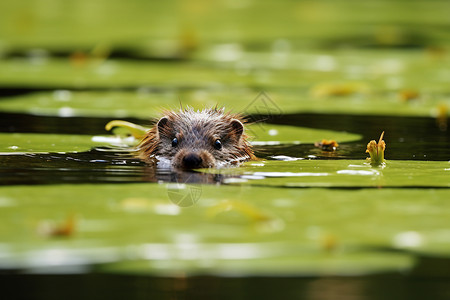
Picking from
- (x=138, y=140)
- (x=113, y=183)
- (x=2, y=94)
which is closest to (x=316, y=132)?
(x=138, y=140)

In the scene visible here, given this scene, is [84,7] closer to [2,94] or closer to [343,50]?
[343,50]

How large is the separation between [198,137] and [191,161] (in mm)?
1107

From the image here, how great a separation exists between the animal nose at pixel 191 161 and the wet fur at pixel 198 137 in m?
0.68

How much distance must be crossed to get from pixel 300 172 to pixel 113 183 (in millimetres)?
1500

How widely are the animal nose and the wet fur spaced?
2.24ft

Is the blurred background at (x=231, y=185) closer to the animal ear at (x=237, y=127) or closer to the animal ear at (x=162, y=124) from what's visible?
the animal ear at (x=237, y=127)

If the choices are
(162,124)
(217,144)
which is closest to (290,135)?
(217,144)

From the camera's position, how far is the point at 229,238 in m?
5.25

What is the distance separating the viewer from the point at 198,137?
9297 mm

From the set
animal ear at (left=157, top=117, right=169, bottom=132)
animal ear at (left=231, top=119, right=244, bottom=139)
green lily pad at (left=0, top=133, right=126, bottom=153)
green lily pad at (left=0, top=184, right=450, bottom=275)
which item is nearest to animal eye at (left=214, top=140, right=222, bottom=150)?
animal ear at (left=231, top=119, right=244, bottom=139)

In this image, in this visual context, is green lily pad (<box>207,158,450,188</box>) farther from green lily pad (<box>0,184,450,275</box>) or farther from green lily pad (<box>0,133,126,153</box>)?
green lily pad (<box>0,133,126,153</box>)

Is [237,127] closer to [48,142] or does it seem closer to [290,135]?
[290,135]

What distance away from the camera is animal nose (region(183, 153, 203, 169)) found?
8209mm

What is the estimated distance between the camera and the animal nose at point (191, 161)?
821cm
